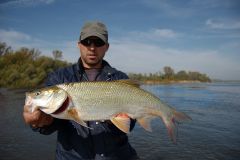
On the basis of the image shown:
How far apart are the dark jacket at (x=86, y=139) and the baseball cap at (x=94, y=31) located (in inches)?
25.1

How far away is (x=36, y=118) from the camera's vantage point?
341 cm

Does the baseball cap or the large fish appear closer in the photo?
the large fish

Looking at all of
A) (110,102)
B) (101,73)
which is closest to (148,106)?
(110,102)

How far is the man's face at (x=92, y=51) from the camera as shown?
13.5 ft

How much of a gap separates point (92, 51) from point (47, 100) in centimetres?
103

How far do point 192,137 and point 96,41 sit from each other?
9952mm

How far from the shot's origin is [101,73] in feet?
13.5

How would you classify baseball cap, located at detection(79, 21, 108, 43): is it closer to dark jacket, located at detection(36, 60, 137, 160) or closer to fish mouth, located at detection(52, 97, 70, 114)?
dark jacket, located at detection(36, 60, 137, 160)

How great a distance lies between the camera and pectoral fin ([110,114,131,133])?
11.8 feet

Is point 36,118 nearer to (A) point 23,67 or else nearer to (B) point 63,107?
(B) point 63,107

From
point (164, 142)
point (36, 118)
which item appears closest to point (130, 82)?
point (36, 118)

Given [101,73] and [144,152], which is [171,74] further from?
[101,73]

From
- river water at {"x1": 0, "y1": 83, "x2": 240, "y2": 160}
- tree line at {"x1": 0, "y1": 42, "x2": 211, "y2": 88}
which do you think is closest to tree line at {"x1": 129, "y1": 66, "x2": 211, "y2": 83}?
tree line at {"x1": 0, "y1": 42, "x2": 211, "y2": 88}

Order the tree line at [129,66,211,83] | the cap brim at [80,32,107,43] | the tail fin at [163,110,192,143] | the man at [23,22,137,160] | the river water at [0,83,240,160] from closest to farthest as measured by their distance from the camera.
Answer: the man at [23,22,137,160]
the tail fin at [163,110,192,143]
the cap brim at [80,32,107,43]
the river water at [0,83,240,160]
the tree line at [129,66,211,83]
